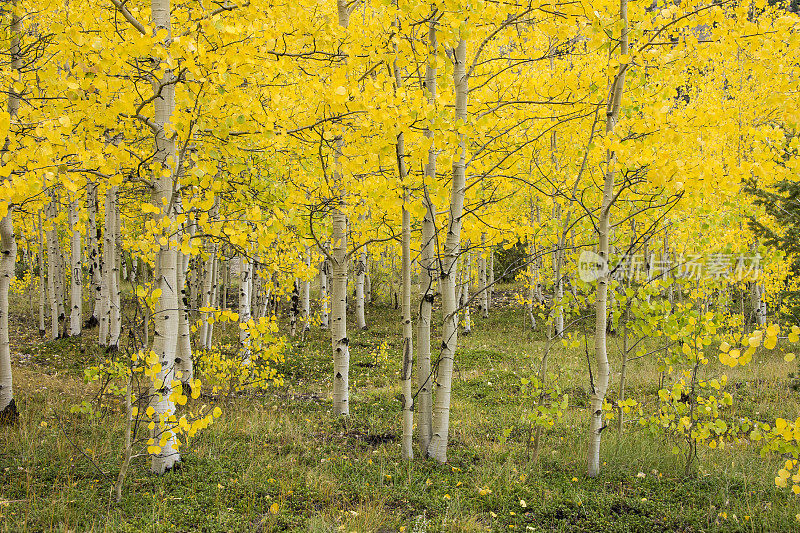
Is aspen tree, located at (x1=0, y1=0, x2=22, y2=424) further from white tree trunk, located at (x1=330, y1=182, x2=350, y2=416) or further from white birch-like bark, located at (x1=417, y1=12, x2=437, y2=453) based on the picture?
white birch-like bark, located at (x1=417, y1=12, x2=437, y2=453)

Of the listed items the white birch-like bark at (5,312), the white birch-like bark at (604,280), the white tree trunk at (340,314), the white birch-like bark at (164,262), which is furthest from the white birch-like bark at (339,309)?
the white birch-like bark at (5,312)

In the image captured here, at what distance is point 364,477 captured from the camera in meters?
4.57

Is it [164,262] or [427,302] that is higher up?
[164,262]

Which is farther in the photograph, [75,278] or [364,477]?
[75,278]

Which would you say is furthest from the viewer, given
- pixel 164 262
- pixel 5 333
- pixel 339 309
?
pixel 339 309

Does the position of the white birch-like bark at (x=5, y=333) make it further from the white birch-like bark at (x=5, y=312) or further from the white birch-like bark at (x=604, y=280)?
the white birch-like bark at (x=604, y=280)

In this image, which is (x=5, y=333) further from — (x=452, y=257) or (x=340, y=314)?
(x=452, y=257)

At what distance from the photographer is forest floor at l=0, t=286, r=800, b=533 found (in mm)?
3756

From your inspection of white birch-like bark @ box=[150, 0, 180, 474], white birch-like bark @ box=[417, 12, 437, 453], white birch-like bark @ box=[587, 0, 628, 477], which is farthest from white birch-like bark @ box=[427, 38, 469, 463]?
white birch-like bark @ box=[150, 0, 180, 474]

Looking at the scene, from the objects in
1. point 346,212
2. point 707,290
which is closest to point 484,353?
point 707,290

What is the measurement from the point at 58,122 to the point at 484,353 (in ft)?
33.7

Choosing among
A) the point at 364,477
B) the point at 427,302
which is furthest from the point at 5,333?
the point at 427,302

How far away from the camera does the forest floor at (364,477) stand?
3.76 m

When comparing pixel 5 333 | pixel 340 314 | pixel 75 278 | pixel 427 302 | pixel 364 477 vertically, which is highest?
pixel 75 278
